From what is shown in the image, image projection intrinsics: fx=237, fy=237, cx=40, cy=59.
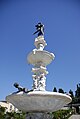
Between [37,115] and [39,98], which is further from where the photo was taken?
[37,115]

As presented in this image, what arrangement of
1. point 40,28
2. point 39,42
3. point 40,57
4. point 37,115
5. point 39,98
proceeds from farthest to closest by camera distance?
point 40,28 → point 39,42 → point 40,57 → point 37,115 → point 39,98

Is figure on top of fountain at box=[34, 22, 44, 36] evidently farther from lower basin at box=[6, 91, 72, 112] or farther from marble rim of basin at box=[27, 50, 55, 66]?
lower basin at box=[6, 91, 72, 112]

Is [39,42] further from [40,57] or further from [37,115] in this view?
[37,115]

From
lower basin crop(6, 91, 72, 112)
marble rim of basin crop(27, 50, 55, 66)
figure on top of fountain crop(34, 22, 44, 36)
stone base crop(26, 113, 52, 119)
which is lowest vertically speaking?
stone base crop(26, 113, 52, 119)

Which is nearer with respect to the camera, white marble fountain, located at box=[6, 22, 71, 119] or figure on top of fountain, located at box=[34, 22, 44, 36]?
white marble fountain, located at box=[6, 22, 71, 119]

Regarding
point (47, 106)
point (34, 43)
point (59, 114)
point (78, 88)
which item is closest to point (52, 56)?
point (34, 43)

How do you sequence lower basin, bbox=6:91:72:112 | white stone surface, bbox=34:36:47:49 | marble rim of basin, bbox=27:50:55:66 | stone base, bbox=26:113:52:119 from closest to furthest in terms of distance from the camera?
1. lower basin, bbox=6:91:72:112
2. stone base, bbox=26:113:52:119
3. marble rim of basin, bbox=27:50:55:66
4. white stone surface, bbox=34:36:47:49

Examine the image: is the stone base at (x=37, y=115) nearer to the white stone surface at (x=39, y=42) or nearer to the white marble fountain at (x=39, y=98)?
the white marble fountain at (x=39, y=98)

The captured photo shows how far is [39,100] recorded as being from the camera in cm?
1023

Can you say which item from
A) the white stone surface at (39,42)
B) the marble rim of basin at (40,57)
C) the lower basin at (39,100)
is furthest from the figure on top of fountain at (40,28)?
the lower basin at (39,100)

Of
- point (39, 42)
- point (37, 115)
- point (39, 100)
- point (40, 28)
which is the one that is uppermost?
point (40, 28)

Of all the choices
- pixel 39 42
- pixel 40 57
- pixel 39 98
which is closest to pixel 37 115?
pixel 39 98

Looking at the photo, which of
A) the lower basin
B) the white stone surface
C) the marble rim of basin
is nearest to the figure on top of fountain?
the white stone surface

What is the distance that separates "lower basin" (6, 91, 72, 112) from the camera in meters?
10.1
